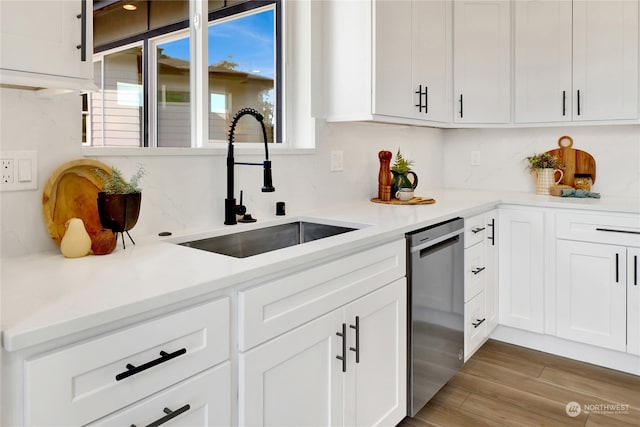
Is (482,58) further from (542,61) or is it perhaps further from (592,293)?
(592,293)

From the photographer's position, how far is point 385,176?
2.81m

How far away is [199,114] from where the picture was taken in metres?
2.07

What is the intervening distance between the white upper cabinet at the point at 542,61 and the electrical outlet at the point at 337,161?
4.44 feet

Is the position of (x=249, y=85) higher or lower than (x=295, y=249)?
higher

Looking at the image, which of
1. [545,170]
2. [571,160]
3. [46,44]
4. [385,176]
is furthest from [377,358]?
[571,160]

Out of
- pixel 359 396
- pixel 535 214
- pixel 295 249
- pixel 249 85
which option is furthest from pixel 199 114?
pixel 535 214

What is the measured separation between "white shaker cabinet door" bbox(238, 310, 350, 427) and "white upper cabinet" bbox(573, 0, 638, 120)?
2306 millimetres

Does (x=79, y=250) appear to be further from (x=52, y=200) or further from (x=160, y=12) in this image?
(x=160, y=12)

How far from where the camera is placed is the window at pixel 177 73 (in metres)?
2.33

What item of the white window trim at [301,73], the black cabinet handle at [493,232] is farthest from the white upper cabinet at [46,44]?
the black cabinet handle at [493,232]

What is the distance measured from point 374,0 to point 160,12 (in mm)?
1714

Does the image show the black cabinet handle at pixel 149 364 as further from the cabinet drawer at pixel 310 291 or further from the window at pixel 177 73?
the window at pixel 177 73

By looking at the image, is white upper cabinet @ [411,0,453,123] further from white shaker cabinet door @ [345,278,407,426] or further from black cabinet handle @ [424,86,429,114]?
white shaker cabinet door @ [345,278,407,426]

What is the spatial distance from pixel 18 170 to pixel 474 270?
2194 millimetres
